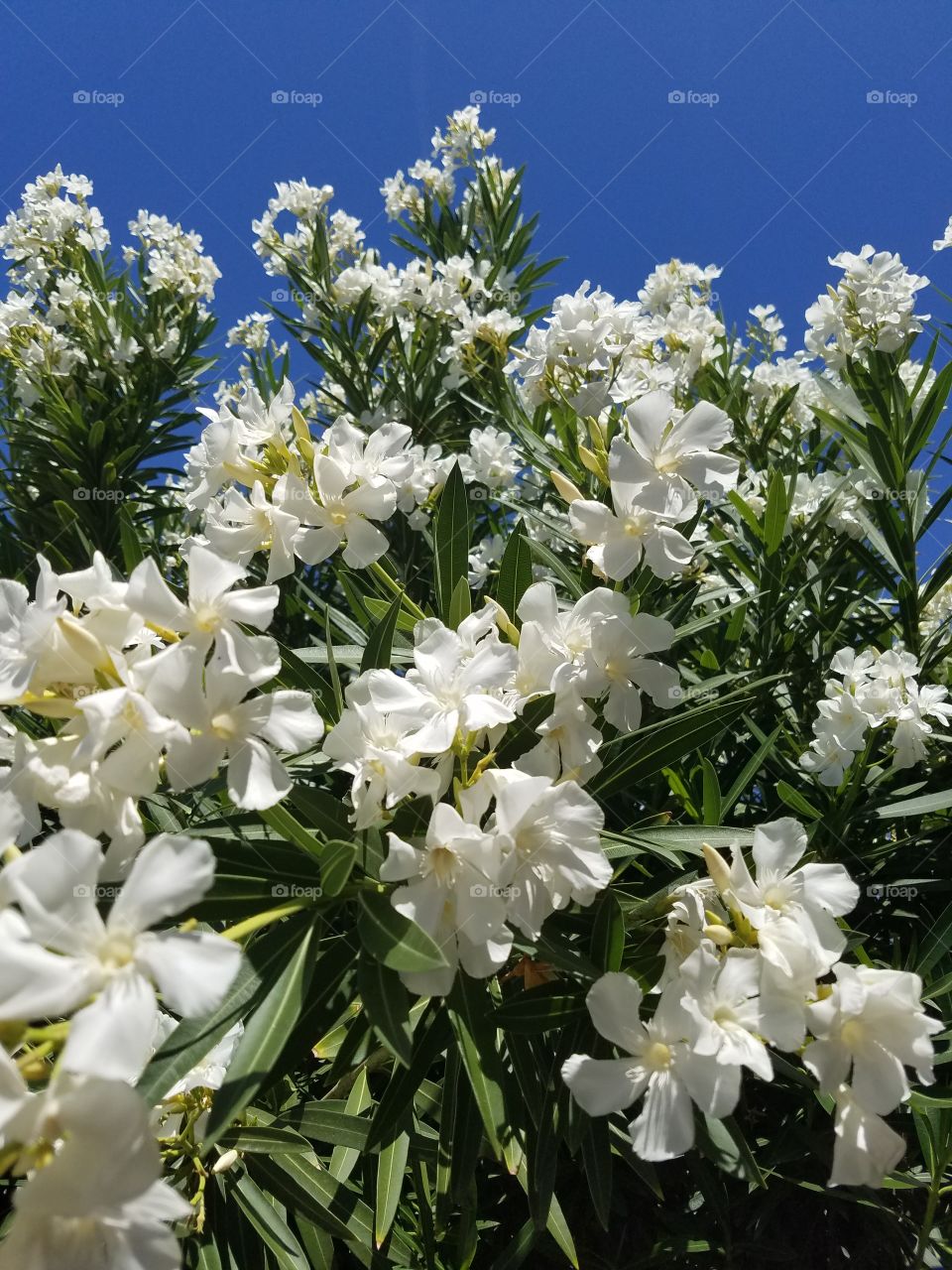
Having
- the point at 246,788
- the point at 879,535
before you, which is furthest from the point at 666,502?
the point at 879,535

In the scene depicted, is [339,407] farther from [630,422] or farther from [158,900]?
[158,900]

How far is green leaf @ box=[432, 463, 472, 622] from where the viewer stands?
1308mm

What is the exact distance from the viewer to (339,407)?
315 centimetres

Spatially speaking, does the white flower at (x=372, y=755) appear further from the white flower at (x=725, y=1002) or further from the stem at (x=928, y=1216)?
the stem at (x=928, y=1216)

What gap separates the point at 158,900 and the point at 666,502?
0.74m

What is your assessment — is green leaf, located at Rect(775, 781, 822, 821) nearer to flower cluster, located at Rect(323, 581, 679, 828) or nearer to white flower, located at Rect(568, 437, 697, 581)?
flower cluster, located at Rect(323, 581, 679, 828)

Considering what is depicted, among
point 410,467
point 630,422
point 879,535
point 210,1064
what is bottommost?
point 210,1064

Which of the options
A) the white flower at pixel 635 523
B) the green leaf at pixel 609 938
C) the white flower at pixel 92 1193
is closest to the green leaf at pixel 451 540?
the white flower at pixel 635 523

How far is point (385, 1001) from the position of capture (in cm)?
82

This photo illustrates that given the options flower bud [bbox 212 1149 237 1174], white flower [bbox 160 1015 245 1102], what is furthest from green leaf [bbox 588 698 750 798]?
flower bud [bbox 212 1149 237 1174]

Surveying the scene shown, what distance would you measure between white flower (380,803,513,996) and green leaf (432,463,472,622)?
49 cm

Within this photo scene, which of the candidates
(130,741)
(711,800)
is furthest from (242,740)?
(711,800)

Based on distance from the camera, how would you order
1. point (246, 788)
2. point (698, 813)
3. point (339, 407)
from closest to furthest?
point (246, 788) → point (698, 813) → point (339, 407)

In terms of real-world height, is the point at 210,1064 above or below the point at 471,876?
below
